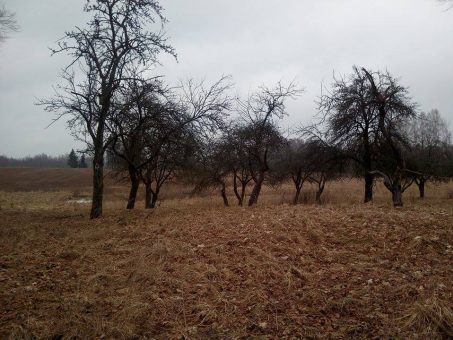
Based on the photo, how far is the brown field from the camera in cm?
368

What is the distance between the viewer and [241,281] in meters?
4.79

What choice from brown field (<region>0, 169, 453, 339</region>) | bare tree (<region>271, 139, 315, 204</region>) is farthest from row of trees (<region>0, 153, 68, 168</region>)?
brown field (<region>0, 169, 453, 339</region>)

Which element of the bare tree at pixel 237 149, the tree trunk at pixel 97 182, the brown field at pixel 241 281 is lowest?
the brown field at pixel 241 281

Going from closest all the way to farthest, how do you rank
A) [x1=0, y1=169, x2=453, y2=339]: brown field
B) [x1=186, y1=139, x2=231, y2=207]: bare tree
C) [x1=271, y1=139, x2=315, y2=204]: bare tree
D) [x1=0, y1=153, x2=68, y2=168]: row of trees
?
1. [x1=0, y1=169, x2=453, y2=339]: brown field
2. [x1=186, y1=139, x2=231, y2=207]: bare tree
3. [x1=271, y1=139, x2=315, y2=204]: bare tree
4. [x1=0, y1=153, x2=68, y2=168]: row of trees

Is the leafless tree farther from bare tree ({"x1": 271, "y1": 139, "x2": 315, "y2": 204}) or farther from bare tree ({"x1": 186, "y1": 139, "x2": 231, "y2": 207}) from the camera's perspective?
bare tree ({"x1": 271, "y1": 139, "x2": 315, "y2": 204})

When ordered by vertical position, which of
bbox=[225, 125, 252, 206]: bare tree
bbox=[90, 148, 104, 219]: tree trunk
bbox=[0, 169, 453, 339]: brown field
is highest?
bbox=[225, 125, 252, 206]: bare tree

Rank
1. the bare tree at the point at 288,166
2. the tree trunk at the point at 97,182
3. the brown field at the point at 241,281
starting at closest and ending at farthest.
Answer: the brown field at the point at 241,281 < the tree trunk at the point at 97,182 < the bare tree at the point at 288,166

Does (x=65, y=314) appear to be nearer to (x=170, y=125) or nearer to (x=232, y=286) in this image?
(x=232, y=286)

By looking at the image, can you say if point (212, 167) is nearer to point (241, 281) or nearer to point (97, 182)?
point (97, 182)

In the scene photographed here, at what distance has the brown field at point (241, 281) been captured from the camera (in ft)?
12.1

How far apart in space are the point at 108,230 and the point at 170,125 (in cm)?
555

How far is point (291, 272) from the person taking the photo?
16.2ft

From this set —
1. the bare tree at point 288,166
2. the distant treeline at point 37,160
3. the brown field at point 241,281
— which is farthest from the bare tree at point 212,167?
the distant treeline at point 37,160

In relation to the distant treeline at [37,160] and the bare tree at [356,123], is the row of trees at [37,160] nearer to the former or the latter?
the distant treeline at [37,160]
